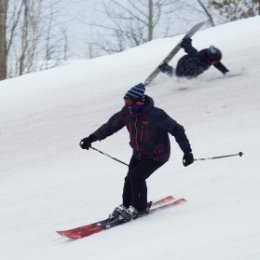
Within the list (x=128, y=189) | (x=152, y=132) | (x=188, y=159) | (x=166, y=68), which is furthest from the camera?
(x=166, y=68)

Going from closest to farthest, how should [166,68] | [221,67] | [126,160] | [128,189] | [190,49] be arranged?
[128,189] → [126,160] → [190,49] → [221,67] → [166,68]

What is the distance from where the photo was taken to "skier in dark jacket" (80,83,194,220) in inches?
248

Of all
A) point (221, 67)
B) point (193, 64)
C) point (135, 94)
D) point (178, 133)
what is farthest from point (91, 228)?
point (221, 67)

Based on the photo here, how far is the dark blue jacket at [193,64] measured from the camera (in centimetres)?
1316

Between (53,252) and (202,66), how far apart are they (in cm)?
822

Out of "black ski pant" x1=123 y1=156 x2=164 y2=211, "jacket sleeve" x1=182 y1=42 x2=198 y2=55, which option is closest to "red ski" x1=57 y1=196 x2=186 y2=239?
"black ski pant" x1=123 y1=156 x2=164 y2=211

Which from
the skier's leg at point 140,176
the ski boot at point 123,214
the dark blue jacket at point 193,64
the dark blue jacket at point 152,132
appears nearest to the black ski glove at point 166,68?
the dark blue jacket at point 193,64

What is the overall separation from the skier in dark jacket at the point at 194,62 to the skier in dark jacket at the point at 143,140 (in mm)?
6749

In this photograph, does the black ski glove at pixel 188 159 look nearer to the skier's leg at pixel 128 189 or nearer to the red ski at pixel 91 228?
the skier's leg at pixel 128 189

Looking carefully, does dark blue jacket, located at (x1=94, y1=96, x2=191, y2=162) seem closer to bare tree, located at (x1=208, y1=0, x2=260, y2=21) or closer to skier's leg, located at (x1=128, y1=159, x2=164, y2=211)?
skier's leg, located at (x1=128, y1=159, x2=164, y2=211)

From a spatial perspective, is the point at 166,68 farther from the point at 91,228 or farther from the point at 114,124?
the point at 91,228

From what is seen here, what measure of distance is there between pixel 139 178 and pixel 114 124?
687mm

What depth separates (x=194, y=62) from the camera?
13.2 meters

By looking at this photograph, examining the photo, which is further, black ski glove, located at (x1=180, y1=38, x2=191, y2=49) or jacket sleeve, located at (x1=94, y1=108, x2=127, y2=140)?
black ski glove, located at (x1=180, y1=38, x2=191, y2=49)
